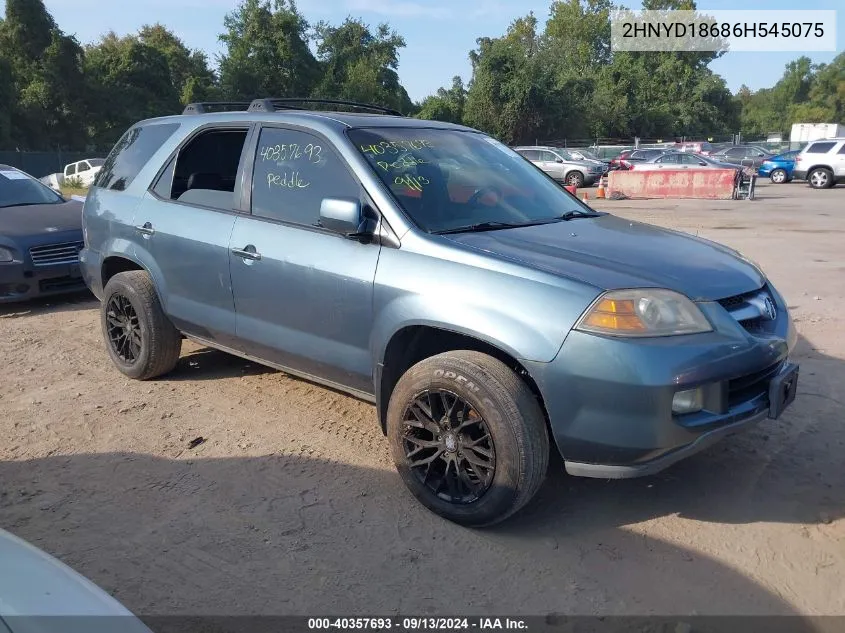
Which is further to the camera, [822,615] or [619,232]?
[619,232]

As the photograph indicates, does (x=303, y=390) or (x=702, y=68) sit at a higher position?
(x=702, y=68)

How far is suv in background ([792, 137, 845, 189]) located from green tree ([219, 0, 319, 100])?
33246mm

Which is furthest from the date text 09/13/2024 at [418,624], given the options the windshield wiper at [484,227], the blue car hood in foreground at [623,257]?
the windshield wiper at [484,227]

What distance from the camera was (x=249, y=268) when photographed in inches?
158

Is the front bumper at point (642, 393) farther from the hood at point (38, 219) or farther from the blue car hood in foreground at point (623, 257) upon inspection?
the hood at point (38, 219)

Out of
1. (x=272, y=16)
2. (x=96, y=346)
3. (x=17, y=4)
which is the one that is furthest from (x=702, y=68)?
(x=96, y=346)

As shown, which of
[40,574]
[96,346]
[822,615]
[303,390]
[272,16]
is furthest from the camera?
[272,16]

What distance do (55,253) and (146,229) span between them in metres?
3.31

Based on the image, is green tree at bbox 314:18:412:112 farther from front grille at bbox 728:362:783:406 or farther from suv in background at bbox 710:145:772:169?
front grille at bbox 728:362:783:406

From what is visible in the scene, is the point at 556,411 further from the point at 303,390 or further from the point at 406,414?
the point at 303,390

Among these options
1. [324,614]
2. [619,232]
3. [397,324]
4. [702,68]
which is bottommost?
[324,614]

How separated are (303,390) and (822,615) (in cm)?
329

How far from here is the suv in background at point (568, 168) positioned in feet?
92.8

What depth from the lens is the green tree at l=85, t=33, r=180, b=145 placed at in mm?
40031
